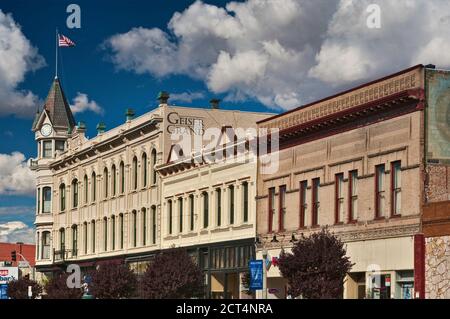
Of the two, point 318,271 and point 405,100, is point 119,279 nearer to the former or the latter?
point 318,271

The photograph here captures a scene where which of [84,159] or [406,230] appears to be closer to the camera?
[406,230]

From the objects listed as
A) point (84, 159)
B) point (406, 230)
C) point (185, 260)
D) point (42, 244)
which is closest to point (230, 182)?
point (185, 260)

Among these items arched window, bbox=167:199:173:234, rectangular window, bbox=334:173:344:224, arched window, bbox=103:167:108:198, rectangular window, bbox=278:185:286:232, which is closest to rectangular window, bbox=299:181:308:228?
rectangular window, bbox=278:185:286:232

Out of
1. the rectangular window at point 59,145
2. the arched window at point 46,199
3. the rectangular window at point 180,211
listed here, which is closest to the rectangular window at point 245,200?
the rectangular window at point 180,211

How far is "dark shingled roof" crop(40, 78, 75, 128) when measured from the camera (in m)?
89.2

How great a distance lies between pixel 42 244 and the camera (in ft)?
292

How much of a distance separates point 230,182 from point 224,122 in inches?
528

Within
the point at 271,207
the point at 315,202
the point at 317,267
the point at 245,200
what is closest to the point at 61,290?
the point at 245,200

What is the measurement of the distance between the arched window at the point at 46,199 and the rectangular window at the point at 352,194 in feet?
168

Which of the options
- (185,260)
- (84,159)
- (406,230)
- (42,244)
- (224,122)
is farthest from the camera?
(42,244)

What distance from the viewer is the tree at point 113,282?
5972cm

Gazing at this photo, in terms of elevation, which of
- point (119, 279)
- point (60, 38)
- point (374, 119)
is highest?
point (60, 38)

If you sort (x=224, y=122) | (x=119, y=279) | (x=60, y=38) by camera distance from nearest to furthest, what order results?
1. (x=119, y=279)
2. (x=224, y=122)
3. (x=60, y=38)

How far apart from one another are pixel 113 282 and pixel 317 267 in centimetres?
2269
